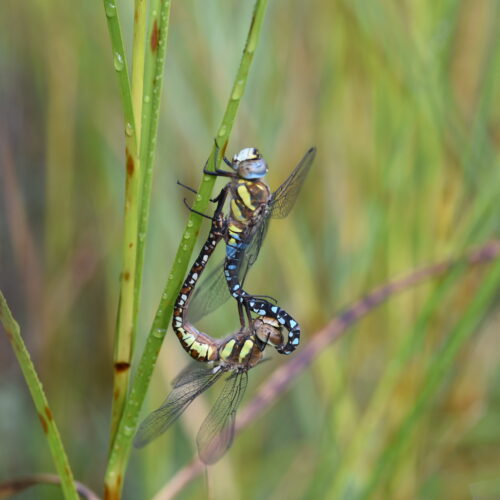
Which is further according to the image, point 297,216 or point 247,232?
point 297,216

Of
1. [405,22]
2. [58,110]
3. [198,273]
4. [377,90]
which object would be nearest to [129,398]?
[198,273]

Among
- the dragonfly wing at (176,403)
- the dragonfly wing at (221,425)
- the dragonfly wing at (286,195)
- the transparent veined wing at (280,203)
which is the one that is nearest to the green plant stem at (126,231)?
the dragonfly wing at (176,403)

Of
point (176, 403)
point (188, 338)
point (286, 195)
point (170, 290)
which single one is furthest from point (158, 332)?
point (286, 195)

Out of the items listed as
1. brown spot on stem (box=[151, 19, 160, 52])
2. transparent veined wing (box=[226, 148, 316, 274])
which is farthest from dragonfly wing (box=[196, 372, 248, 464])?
brown spot on stem (box=[151, 19, 160, 52])

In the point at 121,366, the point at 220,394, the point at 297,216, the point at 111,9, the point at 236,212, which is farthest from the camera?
the point at 297,216

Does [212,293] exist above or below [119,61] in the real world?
below

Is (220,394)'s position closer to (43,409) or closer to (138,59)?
(43,409)

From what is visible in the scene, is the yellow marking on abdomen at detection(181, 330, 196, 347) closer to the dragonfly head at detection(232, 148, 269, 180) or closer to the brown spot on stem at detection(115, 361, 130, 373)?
the dragonfly head at detection(232, 148, 269, 180)
